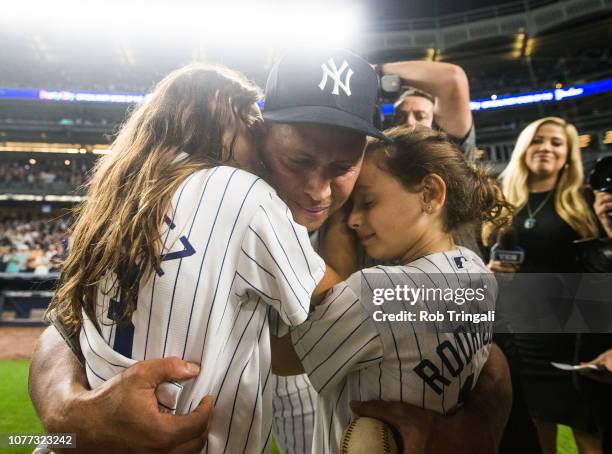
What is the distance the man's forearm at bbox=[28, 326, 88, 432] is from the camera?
20.1 inches

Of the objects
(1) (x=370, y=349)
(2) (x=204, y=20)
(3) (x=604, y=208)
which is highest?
(2) (x=204, y=20)

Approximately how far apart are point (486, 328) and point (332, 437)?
1.07ft

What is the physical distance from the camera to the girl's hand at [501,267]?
655 mm

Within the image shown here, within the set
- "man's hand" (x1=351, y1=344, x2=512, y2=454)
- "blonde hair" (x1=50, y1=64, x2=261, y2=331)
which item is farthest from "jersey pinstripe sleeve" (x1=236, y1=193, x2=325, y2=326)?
"man's hand" (x1=351, y1=344, x2=512, y2=454)

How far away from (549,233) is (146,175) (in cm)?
71

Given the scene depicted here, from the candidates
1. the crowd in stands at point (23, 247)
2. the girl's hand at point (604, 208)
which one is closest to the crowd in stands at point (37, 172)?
the crowd in stands at point (23, 247)

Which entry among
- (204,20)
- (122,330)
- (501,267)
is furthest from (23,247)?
(501,267)

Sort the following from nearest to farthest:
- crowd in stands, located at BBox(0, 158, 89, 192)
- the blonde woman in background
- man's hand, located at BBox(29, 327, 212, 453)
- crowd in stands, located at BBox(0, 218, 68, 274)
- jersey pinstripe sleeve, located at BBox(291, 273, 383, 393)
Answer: man's hand, located at BBox(29, 327, 212, 453), jersey pinstripe sleeve, located at BBox(291, 273, 383, 393), the blonde woman in background, crowd in stands, located at BBox(0, 158, 89, 192), crowd in stands, located at BBox(0, 218, 68, 274)

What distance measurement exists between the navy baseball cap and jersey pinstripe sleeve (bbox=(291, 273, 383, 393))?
0.26m

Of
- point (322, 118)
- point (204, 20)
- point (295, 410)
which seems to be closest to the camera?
point (322, 118)

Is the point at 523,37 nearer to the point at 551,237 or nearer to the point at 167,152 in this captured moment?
the point at 551,237

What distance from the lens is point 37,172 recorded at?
6.33 ft

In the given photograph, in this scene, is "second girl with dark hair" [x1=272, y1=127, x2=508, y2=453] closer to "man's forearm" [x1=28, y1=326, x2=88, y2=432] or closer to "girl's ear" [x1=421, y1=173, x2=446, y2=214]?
"girl's ear" [x1=421, y1=173, x2=446, y2=214]

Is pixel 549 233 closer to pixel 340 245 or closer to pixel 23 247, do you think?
pixel 340 245
